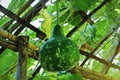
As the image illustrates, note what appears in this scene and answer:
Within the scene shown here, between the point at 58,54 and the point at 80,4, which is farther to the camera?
the point at 80,4

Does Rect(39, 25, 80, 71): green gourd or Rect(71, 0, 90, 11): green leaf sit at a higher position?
Rect(71, 0, 90, 11): green leaf

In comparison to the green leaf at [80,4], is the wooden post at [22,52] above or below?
below

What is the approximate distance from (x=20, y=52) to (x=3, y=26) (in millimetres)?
129

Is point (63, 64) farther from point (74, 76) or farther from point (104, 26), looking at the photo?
point (104, 26)

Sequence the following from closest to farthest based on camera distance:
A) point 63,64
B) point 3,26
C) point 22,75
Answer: point 63,64 < point 22,75 < point 3,26

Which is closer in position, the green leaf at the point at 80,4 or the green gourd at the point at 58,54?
the green gourd at the point at 58,54

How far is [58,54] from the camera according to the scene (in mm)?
911

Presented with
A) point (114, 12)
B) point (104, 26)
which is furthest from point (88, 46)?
point (114, 12)

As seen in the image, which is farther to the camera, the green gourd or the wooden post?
the wooden post

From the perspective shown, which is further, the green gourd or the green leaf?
the green leaf

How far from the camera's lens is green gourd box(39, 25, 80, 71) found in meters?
0.90

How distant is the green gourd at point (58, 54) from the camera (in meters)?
0.90

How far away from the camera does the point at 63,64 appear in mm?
904

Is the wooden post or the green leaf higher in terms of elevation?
the green leaf
